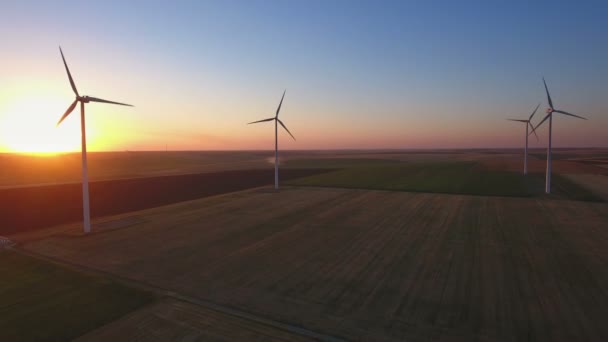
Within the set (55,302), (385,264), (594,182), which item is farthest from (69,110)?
(594,182)

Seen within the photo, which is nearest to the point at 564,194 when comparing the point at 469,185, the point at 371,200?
the point at 469,185

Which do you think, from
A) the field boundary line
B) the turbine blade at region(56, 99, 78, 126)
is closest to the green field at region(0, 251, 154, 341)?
the field boundary line

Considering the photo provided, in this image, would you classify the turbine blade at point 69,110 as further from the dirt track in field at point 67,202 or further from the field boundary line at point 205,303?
the field boundary line at point 205,303

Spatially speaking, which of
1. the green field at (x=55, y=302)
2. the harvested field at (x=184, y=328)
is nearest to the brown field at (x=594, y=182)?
the harvested field at (x=184, y=328)

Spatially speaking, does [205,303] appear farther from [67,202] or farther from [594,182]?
[594,182]

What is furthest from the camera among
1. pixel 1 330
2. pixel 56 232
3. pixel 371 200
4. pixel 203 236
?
pixel 371 200

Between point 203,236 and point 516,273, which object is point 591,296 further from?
point 203,236
